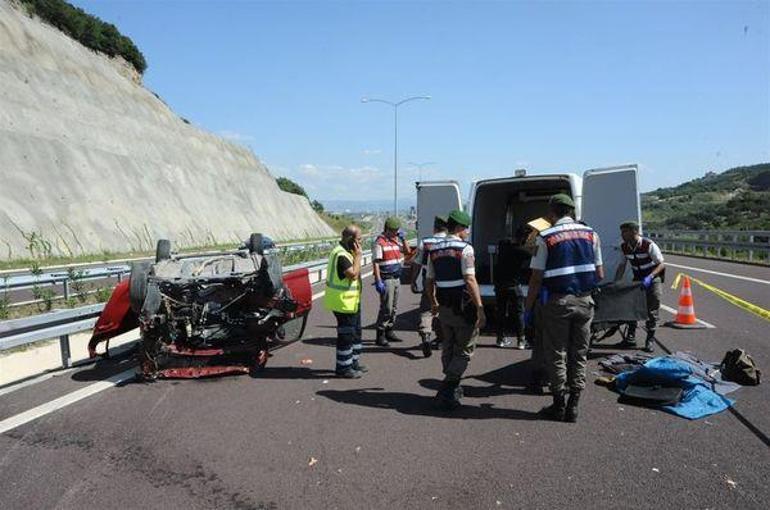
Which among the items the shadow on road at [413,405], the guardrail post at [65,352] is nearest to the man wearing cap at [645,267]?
the shadow on road at [413,405]

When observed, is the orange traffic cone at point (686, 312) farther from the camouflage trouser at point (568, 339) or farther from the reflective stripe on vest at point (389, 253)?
the camouflage trouser at point (568, 339)

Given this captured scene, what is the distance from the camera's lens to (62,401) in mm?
6461

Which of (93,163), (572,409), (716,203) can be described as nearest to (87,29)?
(93,163)

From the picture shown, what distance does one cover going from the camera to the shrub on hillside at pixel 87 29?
153ft

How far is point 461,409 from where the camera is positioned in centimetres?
615

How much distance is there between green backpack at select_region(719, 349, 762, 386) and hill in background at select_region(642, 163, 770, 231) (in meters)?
34.4

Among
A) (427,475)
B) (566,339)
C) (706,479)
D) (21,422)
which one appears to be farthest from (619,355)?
(21,422)

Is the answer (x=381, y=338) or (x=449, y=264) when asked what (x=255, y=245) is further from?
(x=449, y=264)

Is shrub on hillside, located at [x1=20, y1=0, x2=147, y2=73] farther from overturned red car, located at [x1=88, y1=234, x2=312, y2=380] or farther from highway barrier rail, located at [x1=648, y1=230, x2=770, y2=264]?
overturned red car, located at [x1=88, y1=234, x2=312, y2=380]

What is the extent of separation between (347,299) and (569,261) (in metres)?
2.66

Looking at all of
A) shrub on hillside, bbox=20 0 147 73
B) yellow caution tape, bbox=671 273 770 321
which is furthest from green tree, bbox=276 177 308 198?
yellow caution tape, bbox=671 273 770 321

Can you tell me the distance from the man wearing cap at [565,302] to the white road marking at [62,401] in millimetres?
4527

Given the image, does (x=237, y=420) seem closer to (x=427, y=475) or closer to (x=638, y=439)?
(x=427, y=475)

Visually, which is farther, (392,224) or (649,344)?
(392,224)
